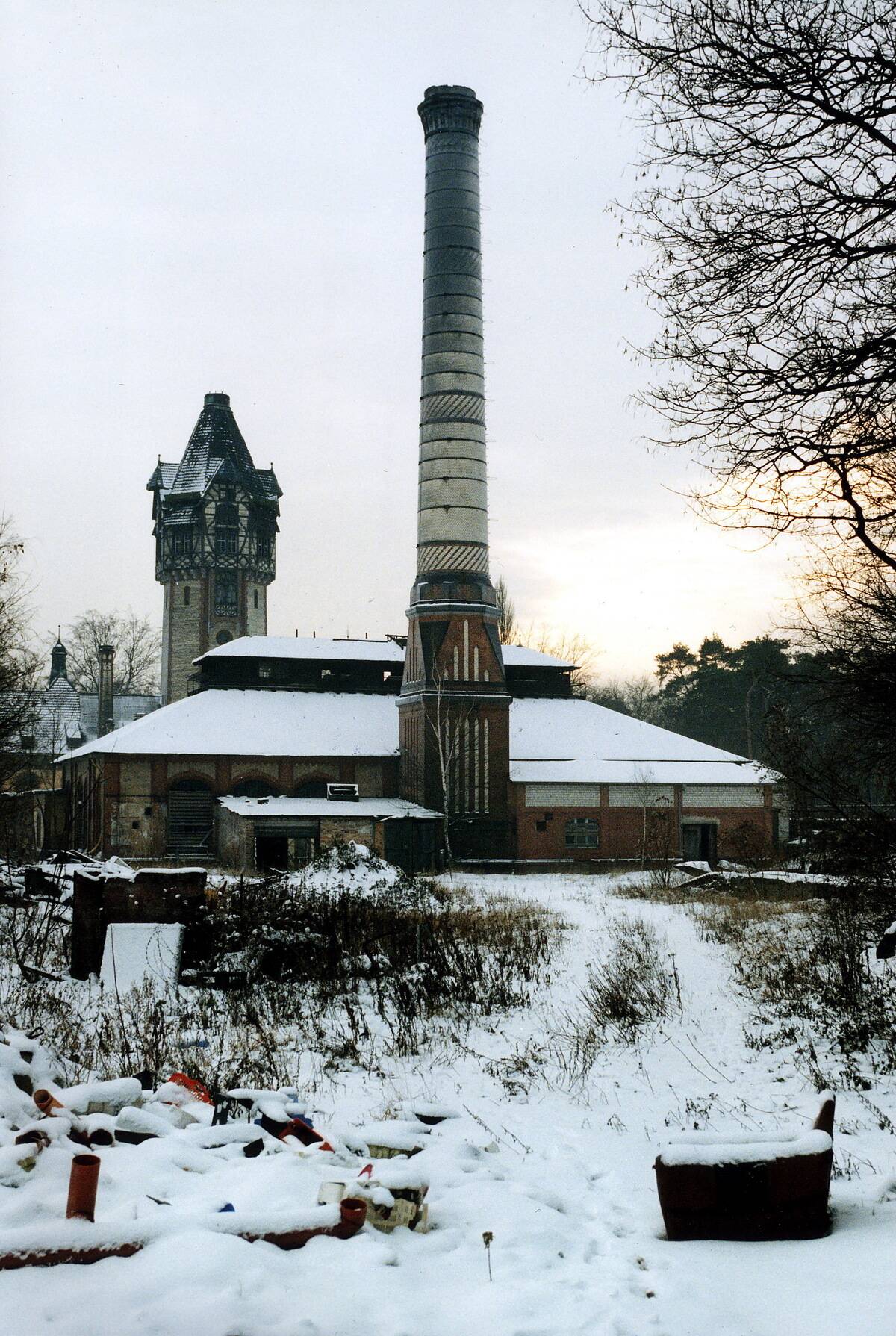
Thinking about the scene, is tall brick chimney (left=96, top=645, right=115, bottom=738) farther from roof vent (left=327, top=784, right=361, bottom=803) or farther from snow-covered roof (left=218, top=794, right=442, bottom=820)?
roof vent (left=327, top=784, right=361, bottom=803)

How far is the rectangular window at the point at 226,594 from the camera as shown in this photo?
5366 cm

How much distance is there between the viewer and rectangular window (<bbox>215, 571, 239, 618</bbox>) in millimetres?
53656

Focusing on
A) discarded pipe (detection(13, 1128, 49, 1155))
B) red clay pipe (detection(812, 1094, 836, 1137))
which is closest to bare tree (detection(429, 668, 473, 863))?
red clay pipe (detection(812, 1094, 836, 1137))

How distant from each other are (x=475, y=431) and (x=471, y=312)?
3.61m

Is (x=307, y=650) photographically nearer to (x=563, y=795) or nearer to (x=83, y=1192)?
(x=563, y=795)

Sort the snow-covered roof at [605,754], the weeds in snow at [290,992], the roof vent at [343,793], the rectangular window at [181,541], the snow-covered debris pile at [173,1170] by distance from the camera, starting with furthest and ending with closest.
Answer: the rectangular window at [181,541], the snow-covered roof at [605,754], the roof vent at [343,793], the weeds in snow at [290,992], the snow-covered debris pile at [173,1170]

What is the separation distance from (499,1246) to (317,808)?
1038 inches

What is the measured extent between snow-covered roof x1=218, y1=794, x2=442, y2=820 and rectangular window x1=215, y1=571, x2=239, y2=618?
73.7ft

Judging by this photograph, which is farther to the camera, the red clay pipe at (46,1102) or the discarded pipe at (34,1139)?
the red clay pipe at (46,1102)

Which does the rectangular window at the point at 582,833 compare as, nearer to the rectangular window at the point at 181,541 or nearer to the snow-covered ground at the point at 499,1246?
the snow-covered ground at the point at 499,1246

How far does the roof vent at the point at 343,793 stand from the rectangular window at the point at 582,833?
263 inches

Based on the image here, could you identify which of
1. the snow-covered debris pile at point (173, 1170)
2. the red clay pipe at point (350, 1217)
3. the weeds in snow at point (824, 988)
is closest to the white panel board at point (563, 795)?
the weeds in snow at point (824, 988)

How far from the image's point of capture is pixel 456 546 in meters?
31.8

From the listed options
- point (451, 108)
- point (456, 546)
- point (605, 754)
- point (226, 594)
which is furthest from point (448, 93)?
point (226, 594)
